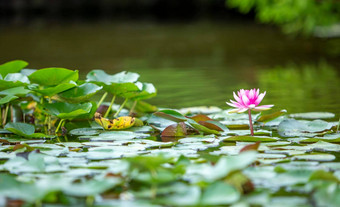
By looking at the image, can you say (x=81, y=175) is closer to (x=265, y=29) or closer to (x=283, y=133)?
(x=283, y=133)

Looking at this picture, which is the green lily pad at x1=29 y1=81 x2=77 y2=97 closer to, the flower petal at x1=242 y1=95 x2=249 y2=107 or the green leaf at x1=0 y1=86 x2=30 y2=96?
the green leaf at x1=0 y1=86 x2=30 y2=96

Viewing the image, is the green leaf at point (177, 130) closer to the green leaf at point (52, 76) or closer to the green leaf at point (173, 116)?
the green leaf at point (173, 116)

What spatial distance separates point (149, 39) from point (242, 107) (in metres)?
6.86

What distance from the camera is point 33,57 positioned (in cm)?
613

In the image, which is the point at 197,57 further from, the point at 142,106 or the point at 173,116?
the point at 173,116

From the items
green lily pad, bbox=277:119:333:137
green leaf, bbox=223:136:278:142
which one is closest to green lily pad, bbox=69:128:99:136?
green leaf, bbox=223:136:278:142

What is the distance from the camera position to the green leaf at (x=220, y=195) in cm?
108

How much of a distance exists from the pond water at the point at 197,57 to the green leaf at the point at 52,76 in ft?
2.93

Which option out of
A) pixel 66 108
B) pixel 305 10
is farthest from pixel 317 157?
pixel 305 10

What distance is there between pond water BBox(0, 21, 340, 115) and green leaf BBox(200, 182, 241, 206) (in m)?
1.51

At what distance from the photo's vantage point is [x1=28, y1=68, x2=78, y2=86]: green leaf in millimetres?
1975

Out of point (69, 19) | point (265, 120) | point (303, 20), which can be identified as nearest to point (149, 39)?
point (303, 20)

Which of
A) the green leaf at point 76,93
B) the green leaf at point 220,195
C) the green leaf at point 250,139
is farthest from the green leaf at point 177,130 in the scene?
the green leaf at point 220,195

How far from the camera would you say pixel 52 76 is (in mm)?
2004
